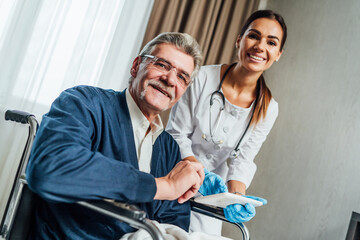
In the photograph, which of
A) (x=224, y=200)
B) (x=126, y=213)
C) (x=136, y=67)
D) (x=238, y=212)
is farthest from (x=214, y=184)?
(x=126, y=213)

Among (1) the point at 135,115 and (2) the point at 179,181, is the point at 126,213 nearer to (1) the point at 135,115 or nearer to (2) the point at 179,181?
(2) the point at 179,181

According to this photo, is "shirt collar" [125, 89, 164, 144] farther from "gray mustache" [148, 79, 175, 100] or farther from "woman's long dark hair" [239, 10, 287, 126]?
"woman's long dark hair" [239, 10, 287, 126]

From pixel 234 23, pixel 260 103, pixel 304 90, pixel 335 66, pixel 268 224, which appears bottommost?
pixel 268 224

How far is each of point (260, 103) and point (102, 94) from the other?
3.19ft

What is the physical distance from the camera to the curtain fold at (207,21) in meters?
2.33

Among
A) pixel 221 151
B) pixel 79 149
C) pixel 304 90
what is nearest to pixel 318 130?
pixel 304 90

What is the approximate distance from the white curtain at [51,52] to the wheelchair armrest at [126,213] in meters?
1.30

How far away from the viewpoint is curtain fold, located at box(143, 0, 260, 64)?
7.66 feet

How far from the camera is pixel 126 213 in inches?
28.6

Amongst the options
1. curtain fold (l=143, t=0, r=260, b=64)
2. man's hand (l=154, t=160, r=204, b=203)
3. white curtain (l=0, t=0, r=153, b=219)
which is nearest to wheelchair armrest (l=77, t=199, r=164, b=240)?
man's hand (l=154, t=160, r=204, b=203)

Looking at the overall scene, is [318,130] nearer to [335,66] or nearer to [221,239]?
[335,66]

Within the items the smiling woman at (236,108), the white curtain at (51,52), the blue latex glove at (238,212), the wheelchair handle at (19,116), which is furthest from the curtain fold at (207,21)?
the blue latex glove at (238,212)

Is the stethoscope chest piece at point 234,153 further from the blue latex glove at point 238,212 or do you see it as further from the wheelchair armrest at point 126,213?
the wheelchair armrest at point 126,213

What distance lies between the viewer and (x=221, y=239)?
1.12 meters
